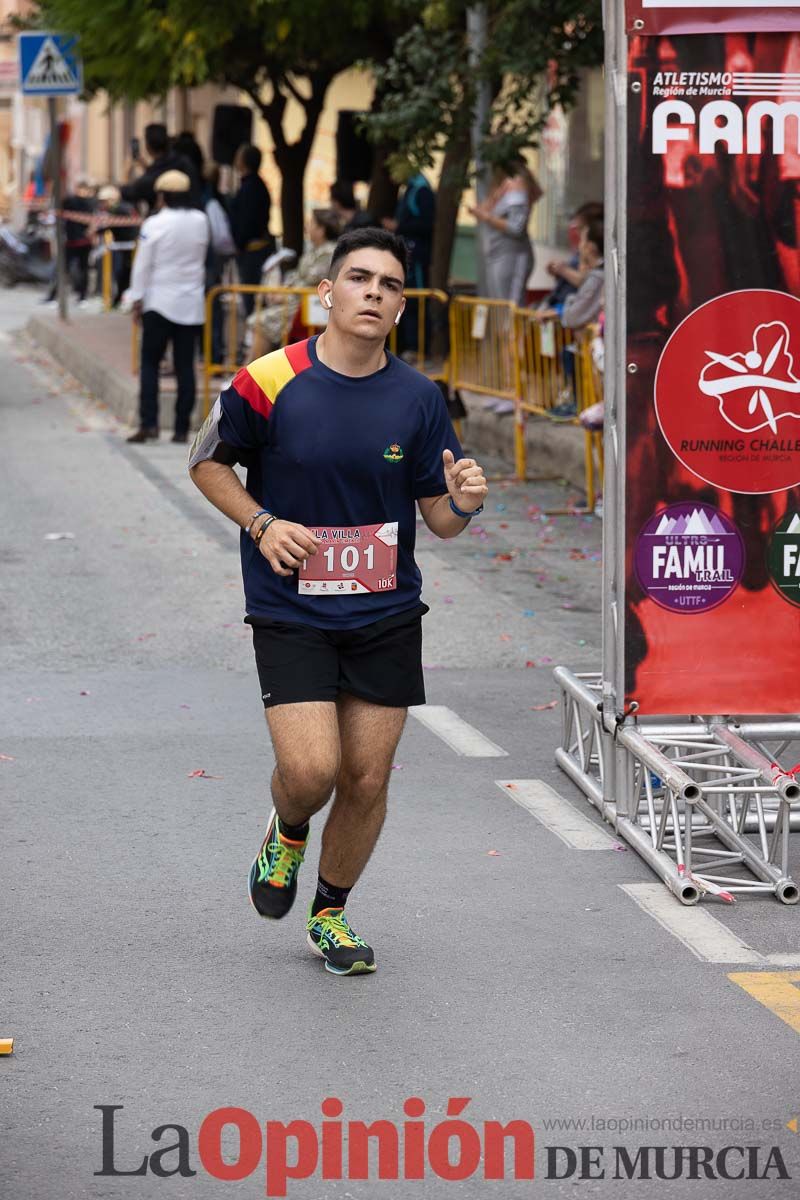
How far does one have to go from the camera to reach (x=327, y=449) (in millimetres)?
5336

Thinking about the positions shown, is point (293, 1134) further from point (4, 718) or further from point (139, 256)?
point (139, 256)

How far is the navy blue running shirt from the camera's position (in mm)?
5348

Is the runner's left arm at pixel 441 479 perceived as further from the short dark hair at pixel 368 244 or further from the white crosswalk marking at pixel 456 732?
the white crosswalk marking at pixel 456 732

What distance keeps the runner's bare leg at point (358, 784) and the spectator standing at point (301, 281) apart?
11109mm

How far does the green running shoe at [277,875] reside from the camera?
5.57 meters

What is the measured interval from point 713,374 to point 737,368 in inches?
3.0

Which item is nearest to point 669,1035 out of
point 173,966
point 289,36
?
point 173,966

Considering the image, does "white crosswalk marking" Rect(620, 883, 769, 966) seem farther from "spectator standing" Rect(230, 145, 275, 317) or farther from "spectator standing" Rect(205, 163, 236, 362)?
"spectator standing" Rect(230, 145, 275, 317)

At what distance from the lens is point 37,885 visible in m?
6.26

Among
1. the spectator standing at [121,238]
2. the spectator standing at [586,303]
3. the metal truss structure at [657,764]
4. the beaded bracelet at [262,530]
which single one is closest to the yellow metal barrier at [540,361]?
the spectator standing at [586,303]

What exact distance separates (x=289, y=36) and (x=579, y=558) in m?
9.71

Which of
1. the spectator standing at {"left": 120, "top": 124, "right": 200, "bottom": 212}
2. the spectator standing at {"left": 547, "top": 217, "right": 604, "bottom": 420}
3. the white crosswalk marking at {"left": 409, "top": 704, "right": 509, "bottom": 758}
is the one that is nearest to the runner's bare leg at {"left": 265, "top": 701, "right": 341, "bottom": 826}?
the white crosswalk marking at {"left": 409, "top": 704, "right": 509, "bottom": 758}

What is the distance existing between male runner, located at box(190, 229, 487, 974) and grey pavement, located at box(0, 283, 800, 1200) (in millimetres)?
396

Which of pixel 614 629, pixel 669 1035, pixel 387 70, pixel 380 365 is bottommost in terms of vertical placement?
pixel 669 1035
